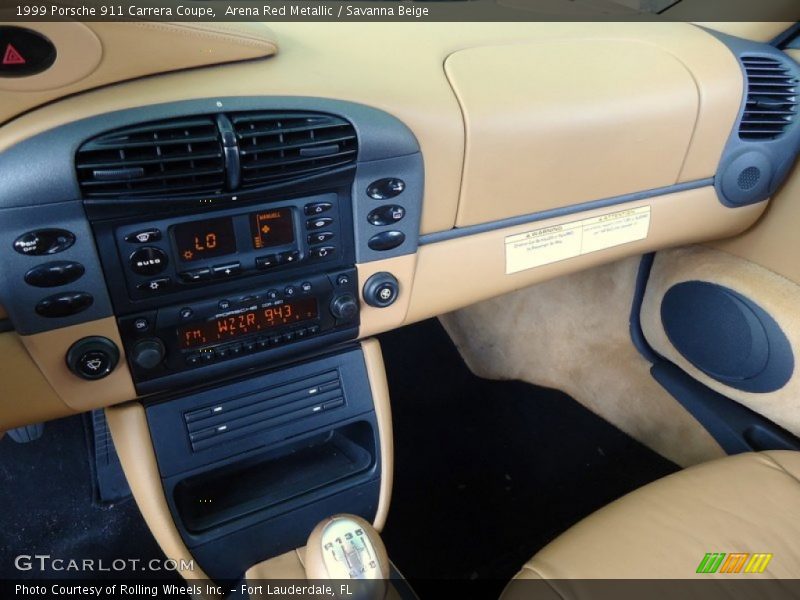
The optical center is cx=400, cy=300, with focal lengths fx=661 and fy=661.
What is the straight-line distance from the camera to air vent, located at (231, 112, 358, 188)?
2.74ft

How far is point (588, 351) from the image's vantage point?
189cm

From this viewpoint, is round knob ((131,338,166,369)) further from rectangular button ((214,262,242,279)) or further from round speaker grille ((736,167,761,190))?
round speaker grille ((736,167,761,190))

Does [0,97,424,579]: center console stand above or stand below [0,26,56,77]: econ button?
below

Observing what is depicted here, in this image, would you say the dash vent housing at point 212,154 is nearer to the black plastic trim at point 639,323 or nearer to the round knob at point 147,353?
the round knob at point 147,353

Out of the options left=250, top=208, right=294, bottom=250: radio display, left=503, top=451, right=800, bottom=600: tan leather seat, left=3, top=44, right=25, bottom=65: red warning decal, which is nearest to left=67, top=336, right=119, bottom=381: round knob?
left=250, top=208, right=294, bottom=250: radio display

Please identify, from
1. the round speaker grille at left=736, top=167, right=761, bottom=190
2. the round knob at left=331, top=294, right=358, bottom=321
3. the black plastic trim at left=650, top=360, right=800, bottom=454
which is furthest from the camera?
the black plastic trim at left=650, top=360, right=800, bottom=454

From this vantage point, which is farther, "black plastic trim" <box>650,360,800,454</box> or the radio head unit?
"black plastic trim" <box>650,360,800,454</box>

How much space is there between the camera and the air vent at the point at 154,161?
766 millimetres

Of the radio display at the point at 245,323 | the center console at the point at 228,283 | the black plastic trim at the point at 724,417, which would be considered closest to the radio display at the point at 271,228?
the center console at the point at 228,283

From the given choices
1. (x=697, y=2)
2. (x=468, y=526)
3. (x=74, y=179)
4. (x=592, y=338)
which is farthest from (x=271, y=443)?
(x=697, y=2)

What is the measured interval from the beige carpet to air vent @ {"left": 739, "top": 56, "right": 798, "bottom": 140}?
18.9 inches

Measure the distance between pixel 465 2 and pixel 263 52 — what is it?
563 mm

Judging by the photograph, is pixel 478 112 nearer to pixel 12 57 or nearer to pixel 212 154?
pixel 212 154

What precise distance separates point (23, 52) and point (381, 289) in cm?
58
